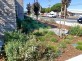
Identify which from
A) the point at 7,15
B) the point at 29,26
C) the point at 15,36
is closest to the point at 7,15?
the point at 7,15

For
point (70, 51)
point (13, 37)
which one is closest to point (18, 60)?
point (13, 37)

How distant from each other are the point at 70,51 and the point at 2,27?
533cm

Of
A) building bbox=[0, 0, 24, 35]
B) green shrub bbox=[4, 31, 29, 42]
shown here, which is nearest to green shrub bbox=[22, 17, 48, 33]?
building bbox=[0, 0, 24, 35]

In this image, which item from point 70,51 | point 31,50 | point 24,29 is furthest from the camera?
point 24,29

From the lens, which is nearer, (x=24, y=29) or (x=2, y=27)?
(x=2, y=27)

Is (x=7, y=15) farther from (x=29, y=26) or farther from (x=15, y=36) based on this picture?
(x=29, y=26)

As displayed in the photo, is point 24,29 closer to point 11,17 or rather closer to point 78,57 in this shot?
point 11,17

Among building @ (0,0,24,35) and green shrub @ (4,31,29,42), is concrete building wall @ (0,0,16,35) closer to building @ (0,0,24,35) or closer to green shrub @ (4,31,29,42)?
building @ (0,0,24,35)

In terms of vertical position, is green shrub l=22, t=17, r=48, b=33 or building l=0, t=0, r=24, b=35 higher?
building l=0, t=0, r=24, b=35

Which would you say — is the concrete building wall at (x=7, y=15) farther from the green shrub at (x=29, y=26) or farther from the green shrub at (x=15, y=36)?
the green shrub at (x=15, y=36)

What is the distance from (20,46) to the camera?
9.27 m

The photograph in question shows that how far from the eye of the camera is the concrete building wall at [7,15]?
16766mm

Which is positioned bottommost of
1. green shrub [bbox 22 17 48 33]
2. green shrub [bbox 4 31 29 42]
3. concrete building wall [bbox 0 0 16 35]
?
green shrub [bbox 22 17 48 33]

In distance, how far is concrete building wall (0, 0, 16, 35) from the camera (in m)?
16.8
